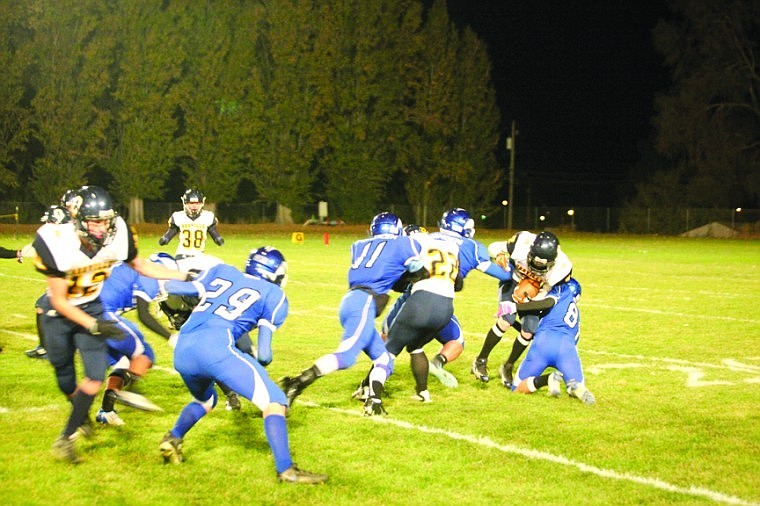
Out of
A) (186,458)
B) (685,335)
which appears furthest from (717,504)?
(685,335)

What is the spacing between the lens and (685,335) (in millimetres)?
10578

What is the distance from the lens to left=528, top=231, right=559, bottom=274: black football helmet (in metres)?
7.04

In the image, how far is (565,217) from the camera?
56.7m

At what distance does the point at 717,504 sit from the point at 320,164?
45098 mm

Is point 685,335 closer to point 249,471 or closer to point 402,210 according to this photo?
point 249,471

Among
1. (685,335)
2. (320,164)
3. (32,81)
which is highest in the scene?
(32,81)

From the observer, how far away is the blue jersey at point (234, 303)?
5113 millimetres

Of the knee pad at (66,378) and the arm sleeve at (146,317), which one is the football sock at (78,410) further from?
the arm sleeve at (146,317)

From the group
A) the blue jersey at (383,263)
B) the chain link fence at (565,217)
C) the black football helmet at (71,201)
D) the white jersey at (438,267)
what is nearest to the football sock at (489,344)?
the white jersey at (438,267)

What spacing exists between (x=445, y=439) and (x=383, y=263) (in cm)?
151

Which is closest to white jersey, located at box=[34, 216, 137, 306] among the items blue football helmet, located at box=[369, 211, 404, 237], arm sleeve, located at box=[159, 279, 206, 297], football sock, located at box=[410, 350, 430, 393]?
arm sleeve, located at box=[159, 279, 206, 297]

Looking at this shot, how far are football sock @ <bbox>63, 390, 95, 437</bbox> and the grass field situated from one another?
0.23m

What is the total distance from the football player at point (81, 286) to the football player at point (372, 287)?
1.44 m

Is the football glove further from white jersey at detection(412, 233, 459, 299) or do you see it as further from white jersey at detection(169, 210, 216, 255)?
white jersey at detection(169, 210, 216, 255)
